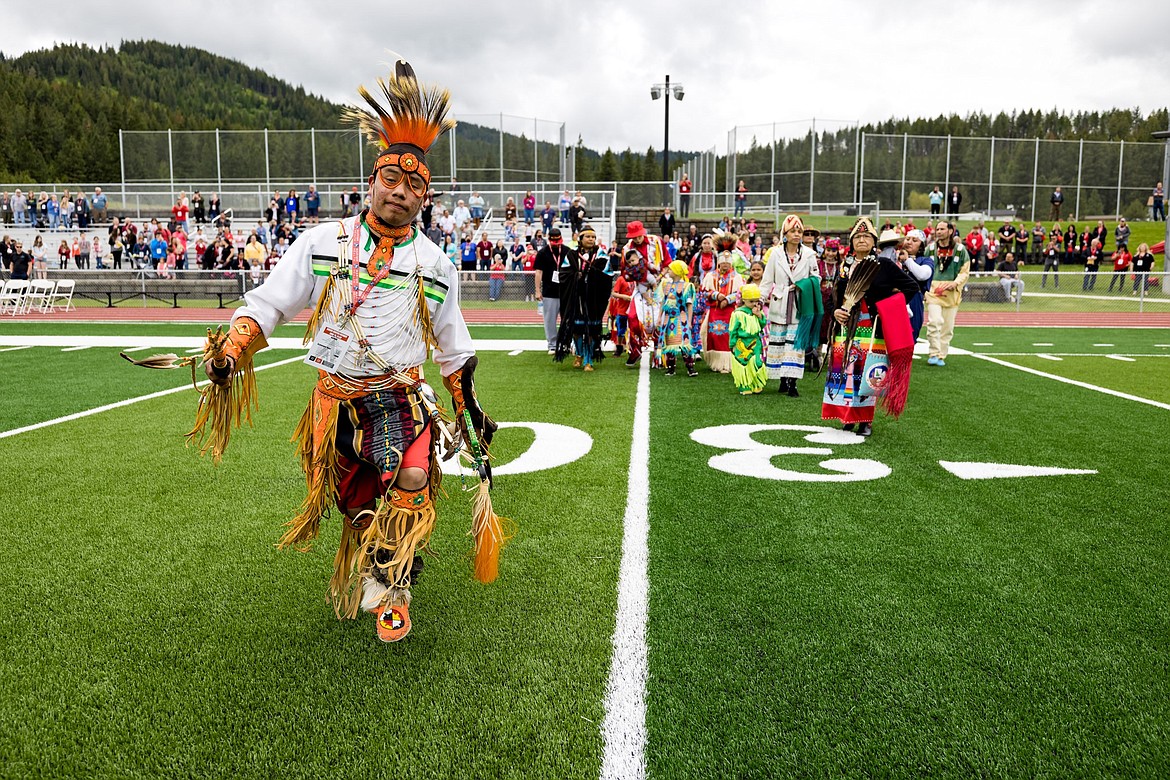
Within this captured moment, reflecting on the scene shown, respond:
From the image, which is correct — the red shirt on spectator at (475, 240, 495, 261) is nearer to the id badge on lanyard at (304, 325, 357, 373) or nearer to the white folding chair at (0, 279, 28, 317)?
the white folding chair at (0, 279, 28, 317)

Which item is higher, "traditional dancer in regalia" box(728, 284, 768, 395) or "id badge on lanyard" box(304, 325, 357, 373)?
"id badge on lanyard" box(304, 325, 357, 373)

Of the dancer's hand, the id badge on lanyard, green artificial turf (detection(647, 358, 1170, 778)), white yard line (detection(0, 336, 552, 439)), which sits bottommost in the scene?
green artificial turf (detection(647, 358, 1170, 778))

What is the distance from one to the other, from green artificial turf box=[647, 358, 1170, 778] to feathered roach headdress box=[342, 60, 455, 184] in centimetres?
232

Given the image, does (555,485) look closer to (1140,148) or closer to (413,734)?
(413,734)

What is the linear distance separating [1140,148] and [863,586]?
45.9 meters

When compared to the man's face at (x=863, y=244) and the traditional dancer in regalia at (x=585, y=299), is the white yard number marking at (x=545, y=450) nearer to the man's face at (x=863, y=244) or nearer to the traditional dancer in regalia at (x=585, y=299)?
the man's face at (x=863, y=244)

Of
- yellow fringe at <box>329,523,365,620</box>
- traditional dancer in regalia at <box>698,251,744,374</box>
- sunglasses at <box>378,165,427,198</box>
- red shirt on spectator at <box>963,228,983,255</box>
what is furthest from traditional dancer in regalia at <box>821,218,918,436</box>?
red shirt on spectator at <box>963,228,983,255</box>

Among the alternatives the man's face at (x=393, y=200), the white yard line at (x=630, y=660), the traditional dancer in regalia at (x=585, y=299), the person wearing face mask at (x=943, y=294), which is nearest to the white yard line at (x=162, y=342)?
the traditional dancer in regalia at (x=585, y=299)

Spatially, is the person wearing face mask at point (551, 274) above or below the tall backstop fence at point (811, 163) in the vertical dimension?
below

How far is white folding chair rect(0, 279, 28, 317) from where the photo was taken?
21.7m

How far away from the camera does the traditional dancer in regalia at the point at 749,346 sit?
10266 millimetres

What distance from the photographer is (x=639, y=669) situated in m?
3.32

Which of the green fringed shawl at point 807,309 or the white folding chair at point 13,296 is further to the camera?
the white folding chair at point 13,296

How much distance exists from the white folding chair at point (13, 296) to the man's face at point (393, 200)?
2179cm
